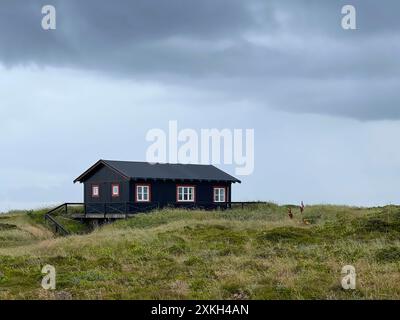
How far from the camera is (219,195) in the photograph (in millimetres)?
54625

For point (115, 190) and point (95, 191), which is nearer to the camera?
point (115, 190)

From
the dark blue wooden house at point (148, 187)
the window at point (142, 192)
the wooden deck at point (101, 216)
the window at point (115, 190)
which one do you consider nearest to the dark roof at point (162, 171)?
the dark blue wooden house at point (148, 187)

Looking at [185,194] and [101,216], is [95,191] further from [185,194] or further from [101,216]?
[185,194]

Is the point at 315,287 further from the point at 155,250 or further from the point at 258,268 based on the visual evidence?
the point at 155,250

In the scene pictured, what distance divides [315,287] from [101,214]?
121ft

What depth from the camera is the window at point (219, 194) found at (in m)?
54.3

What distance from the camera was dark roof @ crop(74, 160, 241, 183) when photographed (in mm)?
49906

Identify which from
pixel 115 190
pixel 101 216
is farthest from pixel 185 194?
pixel 101 216

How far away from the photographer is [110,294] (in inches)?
523

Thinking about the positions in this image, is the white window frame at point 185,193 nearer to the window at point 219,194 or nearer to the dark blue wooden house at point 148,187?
the dark blue wooden house at point 148,187

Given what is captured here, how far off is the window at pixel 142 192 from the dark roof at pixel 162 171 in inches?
38.1

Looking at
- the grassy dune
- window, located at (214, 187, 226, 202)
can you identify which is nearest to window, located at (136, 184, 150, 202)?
window, located at (214, 187, 226, 202)

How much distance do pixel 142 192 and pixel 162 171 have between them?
11.9 feet
